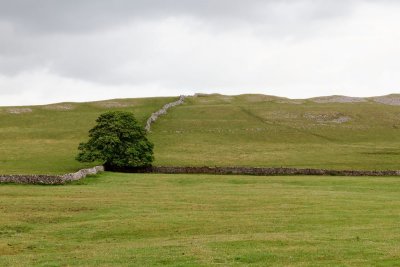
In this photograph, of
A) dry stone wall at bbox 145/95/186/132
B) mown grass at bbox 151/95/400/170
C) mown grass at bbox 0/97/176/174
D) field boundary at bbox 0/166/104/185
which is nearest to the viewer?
field boundary at bbox 0/166/104/185

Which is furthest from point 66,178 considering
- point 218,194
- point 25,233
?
point 25,233

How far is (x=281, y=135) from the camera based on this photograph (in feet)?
391

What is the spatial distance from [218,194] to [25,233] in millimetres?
22457

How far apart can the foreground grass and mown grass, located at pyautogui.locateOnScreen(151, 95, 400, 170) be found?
93.0 ft

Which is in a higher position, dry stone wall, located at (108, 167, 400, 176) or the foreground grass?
the foreground grass

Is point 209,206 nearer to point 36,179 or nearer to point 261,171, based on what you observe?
point 36,179

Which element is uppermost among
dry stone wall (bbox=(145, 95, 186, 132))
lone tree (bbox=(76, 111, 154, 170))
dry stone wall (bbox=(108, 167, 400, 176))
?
dry stone wall (bbox=(145, 95, 186, 132))

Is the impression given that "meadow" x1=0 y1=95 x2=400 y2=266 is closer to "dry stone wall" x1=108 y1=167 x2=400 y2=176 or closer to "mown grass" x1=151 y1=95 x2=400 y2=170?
"mown grass" x1=151 y1=95 x2=400 y2=170

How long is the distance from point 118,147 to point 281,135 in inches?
1841

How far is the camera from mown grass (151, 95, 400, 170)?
297ft

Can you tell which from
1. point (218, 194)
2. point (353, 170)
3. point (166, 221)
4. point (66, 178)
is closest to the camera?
point (166, 221)

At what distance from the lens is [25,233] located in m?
35.6

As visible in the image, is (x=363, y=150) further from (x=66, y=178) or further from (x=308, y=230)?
(x=308, y=230)

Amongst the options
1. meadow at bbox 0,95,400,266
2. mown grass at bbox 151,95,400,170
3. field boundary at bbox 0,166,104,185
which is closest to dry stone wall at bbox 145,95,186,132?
mown grass at bbox 151,95,400,170
